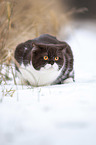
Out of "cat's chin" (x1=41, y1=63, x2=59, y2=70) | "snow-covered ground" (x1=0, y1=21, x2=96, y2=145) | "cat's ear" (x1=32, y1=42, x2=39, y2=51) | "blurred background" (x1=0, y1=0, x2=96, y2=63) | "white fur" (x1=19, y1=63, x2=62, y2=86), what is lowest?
"snow-covered ground" (x1=0, y1=21, x2=96, y2=145)

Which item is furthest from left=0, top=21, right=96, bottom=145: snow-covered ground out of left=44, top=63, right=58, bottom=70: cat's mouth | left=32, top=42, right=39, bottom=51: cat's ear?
left=32, top=42, right=39, bottom=51: cat's ear

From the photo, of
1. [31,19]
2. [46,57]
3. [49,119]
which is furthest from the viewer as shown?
[31,19]

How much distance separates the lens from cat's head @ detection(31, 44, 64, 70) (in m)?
1.27

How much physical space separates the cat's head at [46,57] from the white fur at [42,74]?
0.05ft

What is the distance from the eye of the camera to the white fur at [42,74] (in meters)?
1.30

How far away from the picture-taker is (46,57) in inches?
49.9

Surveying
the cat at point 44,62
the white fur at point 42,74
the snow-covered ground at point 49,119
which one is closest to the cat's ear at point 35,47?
the cat at point 44,62

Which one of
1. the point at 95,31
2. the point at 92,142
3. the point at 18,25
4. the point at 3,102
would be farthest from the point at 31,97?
the point at 95,31

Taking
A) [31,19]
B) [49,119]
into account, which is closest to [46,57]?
[49,119]

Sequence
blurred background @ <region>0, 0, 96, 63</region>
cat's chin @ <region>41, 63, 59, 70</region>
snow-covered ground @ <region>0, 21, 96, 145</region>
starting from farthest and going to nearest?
blurred background @ <region>0, 0, 96, 63</region>
cat's chin @ <region>41, 63, 59, 70</region>
snow-covered ground @ <region>0, 21, 96, 145</region>

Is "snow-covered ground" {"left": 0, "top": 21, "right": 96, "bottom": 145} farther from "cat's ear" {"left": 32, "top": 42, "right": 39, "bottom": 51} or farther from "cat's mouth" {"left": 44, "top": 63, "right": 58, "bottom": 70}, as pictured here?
"cat's ear" {"left": 32, "top": 42, "right": 39, "bottom": 51}

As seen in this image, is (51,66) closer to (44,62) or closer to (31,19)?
(44,62)

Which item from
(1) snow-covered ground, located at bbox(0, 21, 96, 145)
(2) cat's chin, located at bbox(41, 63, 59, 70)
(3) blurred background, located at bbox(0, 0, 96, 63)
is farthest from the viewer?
(3) blurred background, located at bbox(0, 0, 96, 63)

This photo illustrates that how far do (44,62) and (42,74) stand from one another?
4.1 inches
